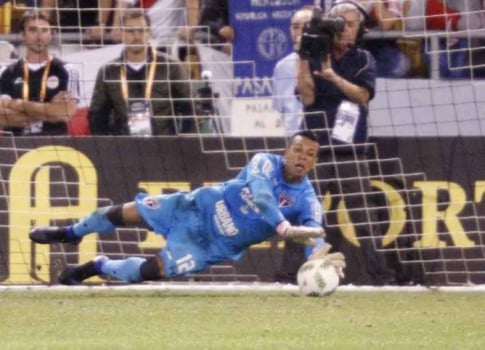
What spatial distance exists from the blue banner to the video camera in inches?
61.9

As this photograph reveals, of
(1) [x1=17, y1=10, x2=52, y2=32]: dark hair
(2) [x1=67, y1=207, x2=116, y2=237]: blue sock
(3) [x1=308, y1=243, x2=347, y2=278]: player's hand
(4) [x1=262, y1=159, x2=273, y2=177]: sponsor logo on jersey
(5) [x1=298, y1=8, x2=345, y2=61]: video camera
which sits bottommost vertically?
(3) [x1=308, y1=243, x2=347, y2=278]: player's hand

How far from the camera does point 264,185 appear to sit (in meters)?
11.9

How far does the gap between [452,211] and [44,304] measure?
12.3 ft

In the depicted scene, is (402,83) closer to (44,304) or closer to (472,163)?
(472,163)

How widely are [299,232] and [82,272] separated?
2137mm

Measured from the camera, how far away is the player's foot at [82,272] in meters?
12.6

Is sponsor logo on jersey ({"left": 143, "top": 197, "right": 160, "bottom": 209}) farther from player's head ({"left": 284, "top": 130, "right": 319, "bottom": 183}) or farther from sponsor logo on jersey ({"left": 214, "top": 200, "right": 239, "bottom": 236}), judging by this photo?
player's head ({"left": 284, "top": 130, "right": 319, "bottom": 183})

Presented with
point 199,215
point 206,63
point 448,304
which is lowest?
point 448,304

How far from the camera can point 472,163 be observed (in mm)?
13906

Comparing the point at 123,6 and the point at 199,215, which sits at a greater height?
the point at 123,6

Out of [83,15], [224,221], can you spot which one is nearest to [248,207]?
[224,221]

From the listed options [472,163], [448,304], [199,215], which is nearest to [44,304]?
[199,215]

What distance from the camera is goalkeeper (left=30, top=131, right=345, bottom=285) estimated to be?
40.0 feet

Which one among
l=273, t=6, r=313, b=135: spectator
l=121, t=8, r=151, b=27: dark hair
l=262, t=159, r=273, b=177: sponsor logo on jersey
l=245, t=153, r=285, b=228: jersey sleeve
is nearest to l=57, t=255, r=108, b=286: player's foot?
l=245, t=153, r=285, b=228: jersey sleeve
